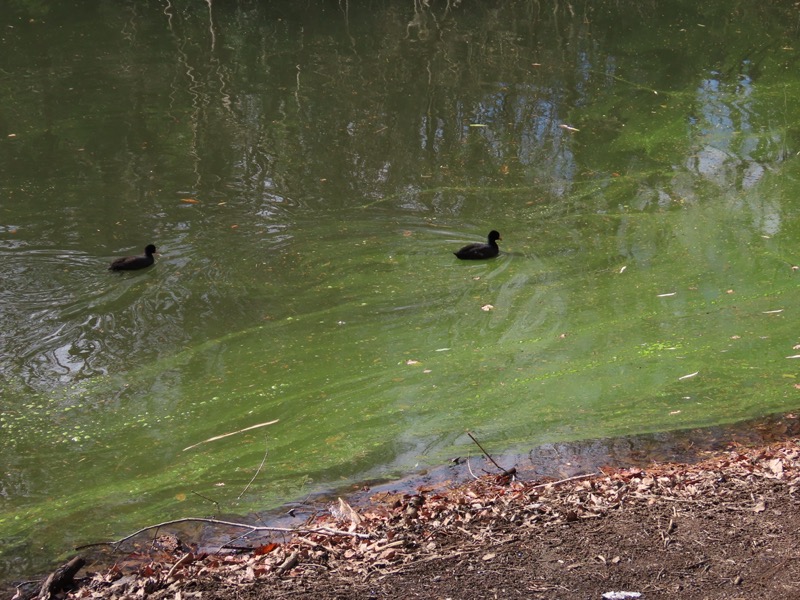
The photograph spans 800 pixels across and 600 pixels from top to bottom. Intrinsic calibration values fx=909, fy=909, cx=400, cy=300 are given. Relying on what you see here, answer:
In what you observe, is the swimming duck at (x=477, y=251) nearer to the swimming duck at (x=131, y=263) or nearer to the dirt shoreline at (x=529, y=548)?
the swimming duck at (x=131, y=263)

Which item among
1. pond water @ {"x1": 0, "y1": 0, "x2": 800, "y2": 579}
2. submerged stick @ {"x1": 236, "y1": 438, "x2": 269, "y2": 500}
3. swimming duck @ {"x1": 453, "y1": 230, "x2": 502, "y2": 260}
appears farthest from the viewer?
swimming duck @ {"x1": 453, "y1": 230, "x2": 502, "y2": 260}

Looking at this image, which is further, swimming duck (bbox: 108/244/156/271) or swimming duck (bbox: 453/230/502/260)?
swimming duck (bbox: 453/230/502/260)

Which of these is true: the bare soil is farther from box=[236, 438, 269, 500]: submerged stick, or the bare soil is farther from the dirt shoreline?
box=[236, 438, 269, 500]: submerged stick

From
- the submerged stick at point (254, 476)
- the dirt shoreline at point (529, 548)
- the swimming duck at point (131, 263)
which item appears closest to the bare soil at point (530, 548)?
the dirt shoreline at point (529, 548)

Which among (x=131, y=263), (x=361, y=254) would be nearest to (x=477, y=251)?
(x=361, y=254)

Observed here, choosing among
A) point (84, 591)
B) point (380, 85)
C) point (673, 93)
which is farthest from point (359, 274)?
point (673, 93)

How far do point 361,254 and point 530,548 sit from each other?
3.18m

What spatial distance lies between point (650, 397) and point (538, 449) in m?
0.75

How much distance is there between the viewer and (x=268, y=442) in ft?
14.1

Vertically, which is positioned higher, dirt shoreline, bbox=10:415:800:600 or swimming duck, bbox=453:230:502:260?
swimming duck, bbox=453:230:502:260

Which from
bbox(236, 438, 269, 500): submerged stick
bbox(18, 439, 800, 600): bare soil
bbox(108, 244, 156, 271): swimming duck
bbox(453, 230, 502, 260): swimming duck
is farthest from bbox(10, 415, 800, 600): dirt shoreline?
bbox(108, 244, 156, 271): swimming duck

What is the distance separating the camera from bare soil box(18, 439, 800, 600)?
2.96 m

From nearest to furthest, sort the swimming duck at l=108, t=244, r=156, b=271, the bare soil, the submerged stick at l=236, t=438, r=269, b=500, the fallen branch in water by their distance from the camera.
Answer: the bare soil < the fallen branch in water < the submerged stick at l=236, t=438, r=269, b=500 < the swimming duck at l=108, t=244, r=156, b=271

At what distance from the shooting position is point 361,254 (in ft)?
20.0
